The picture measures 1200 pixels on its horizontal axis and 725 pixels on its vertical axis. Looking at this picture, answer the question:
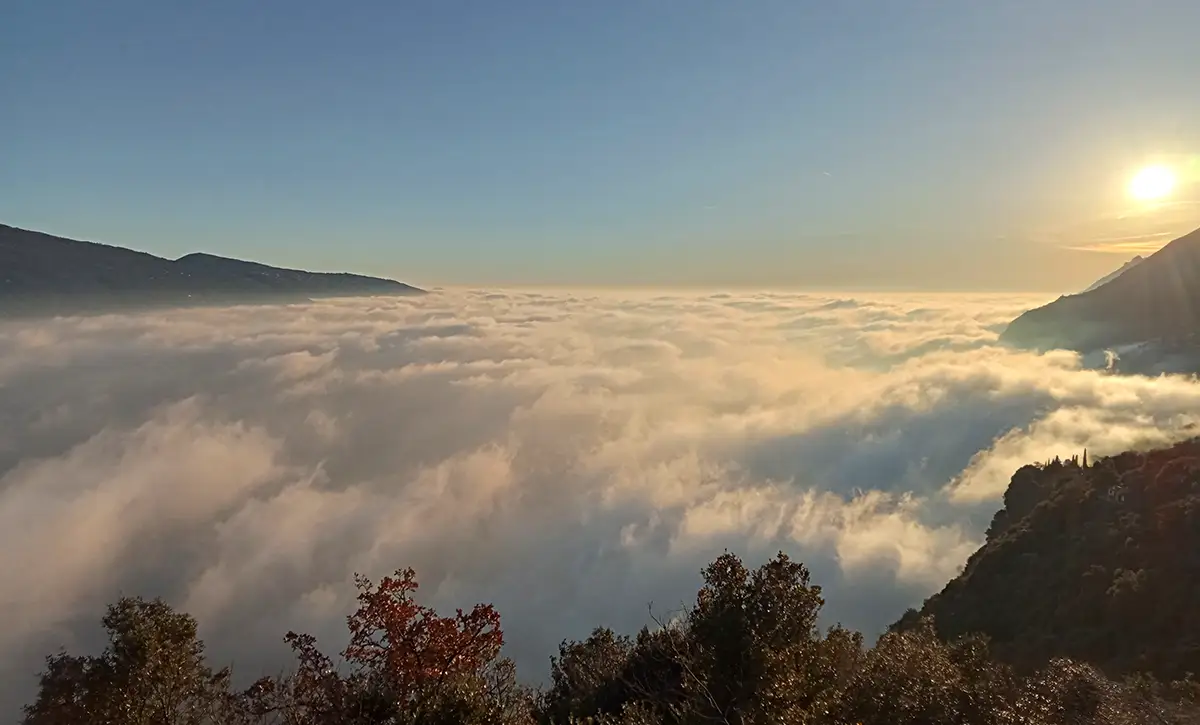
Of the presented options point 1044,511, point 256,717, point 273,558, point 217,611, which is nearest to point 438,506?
point 273,558

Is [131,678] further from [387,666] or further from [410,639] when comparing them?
[410,639]

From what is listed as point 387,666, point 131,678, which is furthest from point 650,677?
point 131,678

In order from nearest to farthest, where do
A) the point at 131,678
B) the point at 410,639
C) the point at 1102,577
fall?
the point at 131,678 < the point at 410,639 < the point at 1102,577

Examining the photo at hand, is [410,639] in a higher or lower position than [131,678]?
higher

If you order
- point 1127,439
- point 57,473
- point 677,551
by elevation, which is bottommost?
point 677,551

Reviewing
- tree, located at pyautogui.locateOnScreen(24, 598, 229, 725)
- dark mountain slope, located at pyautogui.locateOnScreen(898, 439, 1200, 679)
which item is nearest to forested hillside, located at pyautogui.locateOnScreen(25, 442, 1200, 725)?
tree, located at pyautogui.locateOnScreen(24, 598, 229, 725)

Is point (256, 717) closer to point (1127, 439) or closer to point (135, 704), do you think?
point (135, 704)
